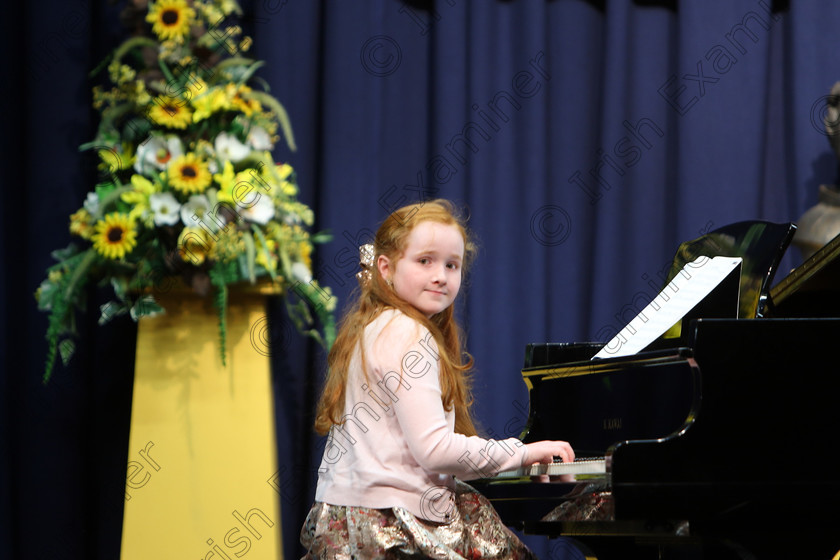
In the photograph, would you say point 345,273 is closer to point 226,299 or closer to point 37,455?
point 226,299

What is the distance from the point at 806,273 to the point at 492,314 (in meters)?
1.86

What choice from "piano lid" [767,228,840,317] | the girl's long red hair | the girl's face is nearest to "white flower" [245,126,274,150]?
the girl's long red hair

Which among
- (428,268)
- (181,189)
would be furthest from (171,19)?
(428,268)

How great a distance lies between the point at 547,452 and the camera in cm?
188

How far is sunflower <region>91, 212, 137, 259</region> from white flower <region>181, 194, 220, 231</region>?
6.7 inches

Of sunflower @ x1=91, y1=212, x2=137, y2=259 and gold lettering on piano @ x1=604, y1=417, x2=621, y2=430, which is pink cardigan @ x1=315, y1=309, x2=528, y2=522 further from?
sunflower @ x1=91, y1=212, x2=137, y2=259

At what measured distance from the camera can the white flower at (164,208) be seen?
109 inches

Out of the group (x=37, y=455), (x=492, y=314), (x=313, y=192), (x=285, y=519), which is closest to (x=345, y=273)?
(x=313, y=192)

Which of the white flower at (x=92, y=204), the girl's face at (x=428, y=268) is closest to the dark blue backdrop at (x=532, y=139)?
the white flower at (x=92, y=204)

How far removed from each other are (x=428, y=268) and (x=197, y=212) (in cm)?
105

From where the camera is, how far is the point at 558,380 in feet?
7.06

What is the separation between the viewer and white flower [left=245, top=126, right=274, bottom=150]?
2988 millimetres

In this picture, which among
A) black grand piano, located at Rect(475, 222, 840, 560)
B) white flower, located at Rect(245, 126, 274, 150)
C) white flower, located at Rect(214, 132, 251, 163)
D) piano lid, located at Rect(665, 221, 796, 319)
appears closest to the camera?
black grand piano, located at Rect(475, 222, 840, 560)

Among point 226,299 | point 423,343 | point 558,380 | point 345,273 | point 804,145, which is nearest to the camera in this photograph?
point 423,343
